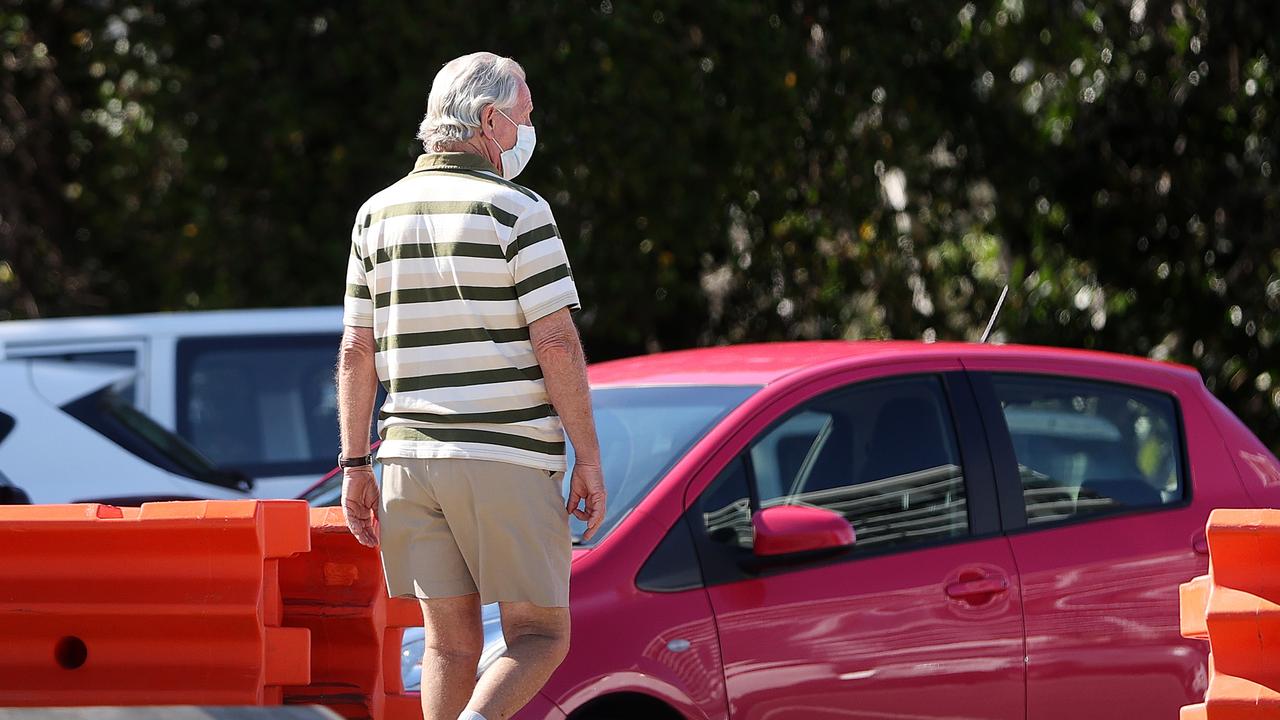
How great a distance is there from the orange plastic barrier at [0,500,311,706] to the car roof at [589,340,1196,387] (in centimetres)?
150

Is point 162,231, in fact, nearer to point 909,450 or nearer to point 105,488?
point 105,488

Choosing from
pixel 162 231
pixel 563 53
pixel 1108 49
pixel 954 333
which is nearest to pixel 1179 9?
pixel 1108 49

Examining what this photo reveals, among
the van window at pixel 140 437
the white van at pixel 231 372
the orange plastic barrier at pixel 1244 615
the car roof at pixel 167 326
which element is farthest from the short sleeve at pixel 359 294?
the car roof at pixel 167 326

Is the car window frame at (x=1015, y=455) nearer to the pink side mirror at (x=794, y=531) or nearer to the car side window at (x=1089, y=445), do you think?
the car side window at (x=1089, y=445)

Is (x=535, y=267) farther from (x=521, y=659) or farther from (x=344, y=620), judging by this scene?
(x=344, y=620)

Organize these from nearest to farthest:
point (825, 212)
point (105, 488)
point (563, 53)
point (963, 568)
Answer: point (963, 568), point (105, 488), point (563, 53), point (825, 212)

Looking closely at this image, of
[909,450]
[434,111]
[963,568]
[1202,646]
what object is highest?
[434,111]

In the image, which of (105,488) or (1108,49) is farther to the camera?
(1108,49)

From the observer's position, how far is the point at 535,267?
145 inches

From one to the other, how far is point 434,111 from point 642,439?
1382 millimetres

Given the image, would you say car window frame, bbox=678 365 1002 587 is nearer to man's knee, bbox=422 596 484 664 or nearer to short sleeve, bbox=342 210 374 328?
man's knee, bbox=422 596 484 664

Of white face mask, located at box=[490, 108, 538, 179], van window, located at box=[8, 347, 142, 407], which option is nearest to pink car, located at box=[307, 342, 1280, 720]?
white face mask, located at box=[490, 108, 538, 179]

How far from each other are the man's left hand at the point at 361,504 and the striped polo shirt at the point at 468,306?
0.52ft

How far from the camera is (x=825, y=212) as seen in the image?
12.3 meters
